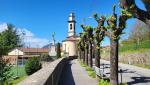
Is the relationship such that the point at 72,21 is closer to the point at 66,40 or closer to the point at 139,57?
the point at 66,40

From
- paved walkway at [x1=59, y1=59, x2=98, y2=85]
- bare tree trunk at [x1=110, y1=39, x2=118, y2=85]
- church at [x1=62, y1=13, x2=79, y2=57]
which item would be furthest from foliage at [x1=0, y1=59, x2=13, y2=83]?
church at [x1=62, y1=13, x2=79, y2=57]

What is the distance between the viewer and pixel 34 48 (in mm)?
159375

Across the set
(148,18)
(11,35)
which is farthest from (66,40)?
(148,18)

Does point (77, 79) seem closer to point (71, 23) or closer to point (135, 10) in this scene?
point (135, 10)

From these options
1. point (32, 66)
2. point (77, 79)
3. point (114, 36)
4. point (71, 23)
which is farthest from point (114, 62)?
point (71, 23)

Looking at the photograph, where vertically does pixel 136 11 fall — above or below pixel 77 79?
above

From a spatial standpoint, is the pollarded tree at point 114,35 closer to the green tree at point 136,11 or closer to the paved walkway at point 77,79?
the paved walkway at point 77,79

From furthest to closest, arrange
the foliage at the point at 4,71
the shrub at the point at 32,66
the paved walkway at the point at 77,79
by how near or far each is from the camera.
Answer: the shrub at the point at 32,66 → the paved walkway at the point at 77,79 → the foliage at the point at 4,71

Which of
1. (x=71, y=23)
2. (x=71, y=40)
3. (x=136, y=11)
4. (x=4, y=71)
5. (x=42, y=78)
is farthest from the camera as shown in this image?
→ (x=71, y=40)

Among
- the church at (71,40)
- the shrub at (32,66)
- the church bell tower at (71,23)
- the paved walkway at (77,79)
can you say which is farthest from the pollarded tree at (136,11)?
the church bell tower at (71,23)

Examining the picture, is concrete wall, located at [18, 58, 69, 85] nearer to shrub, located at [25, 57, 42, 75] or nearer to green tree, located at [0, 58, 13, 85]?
green tree, located at [0, 58, 13, 85]

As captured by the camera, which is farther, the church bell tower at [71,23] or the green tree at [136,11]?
the church bell tower at [71,23]

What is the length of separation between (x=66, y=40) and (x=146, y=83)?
130 meters

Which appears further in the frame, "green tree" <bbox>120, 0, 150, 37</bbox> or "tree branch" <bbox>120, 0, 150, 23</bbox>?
"tree branch" <bbox>120, 0, 150, 23</bbox>
